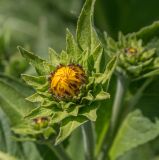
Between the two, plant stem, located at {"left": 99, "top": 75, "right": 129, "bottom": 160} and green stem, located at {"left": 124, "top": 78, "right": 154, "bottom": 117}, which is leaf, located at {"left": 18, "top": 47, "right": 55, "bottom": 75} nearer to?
plant stem, located at {"left": 99, "top": 75, "right": 129, "bottom": 160}

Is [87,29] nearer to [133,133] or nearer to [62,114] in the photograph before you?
[62,114]

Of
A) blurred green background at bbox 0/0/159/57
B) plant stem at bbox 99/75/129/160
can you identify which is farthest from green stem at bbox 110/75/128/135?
blurred green background at bbox 0/0/159/57

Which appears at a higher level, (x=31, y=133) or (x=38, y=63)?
(x=38, y=63)

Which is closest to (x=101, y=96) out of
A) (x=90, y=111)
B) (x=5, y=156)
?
(x=90, y=111)

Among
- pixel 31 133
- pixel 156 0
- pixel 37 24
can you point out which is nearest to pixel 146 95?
pixel 31 133

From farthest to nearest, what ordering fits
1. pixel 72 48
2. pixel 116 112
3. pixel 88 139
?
pixel 116 112 → pixel 88 139 → pixel 72 48

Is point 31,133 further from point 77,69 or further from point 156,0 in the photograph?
point 156,0

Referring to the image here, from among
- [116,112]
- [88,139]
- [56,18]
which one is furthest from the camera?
[56,18]
